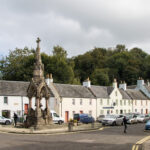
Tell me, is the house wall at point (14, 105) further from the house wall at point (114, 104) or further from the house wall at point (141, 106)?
the house wall at point (141, 106)

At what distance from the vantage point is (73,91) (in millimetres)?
57312

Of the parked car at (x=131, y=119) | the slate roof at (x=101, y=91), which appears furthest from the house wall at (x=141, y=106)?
the parked car at (x=131, y=119)

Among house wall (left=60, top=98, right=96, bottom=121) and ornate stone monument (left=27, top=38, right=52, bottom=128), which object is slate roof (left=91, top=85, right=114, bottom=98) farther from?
ornate stone monument (left=27, top=38, right=52, bottom=128)

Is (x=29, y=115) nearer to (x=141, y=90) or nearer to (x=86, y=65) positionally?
(x=141, y=90)

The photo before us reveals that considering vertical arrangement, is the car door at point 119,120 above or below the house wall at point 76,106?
below

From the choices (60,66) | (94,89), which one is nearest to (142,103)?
(94,89)

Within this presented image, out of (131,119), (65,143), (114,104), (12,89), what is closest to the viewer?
(65,143)

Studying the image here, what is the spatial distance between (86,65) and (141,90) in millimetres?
31273

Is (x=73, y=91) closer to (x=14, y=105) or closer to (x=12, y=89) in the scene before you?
(x=12, y=89)

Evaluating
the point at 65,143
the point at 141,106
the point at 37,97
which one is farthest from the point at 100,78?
the point at 65,143

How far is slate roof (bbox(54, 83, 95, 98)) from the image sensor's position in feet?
179

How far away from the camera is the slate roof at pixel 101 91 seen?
61.9 metres

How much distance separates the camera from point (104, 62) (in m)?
110

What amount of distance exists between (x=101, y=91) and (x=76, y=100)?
10.1 m
